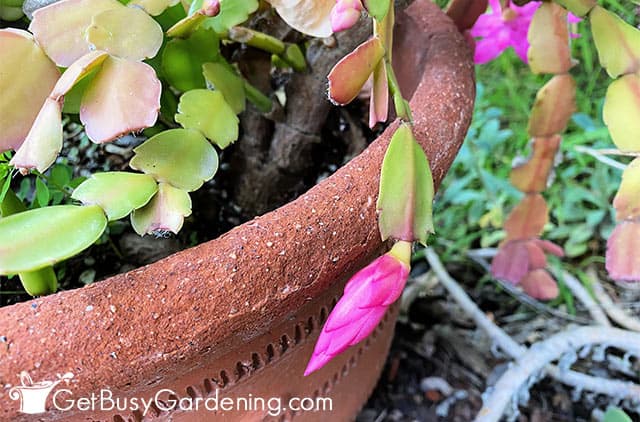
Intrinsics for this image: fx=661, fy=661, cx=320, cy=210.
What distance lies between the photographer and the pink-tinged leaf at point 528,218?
0.93 m

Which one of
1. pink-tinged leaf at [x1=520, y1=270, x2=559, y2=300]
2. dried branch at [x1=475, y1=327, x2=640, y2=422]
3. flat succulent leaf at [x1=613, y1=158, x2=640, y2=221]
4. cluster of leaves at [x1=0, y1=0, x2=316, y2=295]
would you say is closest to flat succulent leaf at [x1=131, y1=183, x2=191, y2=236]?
cluster of leaves at [x1=0, y1=0, x2=316, y2=295]

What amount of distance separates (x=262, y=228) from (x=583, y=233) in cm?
96

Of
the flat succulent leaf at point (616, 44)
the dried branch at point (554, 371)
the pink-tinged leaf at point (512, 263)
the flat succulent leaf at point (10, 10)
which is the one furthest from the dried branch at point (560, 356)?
the flat succulent leaf at point (10, 10)

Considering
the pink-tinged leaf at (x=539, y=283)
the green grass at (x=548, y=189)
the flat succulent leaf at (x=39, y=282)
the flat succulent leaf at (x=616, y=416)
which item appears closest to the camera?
the flat succulent leaf at (x=39, y=282)

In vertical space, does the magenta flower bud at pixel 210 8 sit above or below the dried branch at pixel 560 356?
above

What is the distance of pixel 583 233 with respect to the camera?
1.30m

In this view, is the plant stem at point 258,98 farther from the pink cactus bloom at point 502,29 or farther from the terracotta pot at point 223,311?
the pink cactus bloom at point 502,29

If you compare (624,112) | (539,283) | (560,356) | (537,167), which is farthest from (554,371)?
(624,112)

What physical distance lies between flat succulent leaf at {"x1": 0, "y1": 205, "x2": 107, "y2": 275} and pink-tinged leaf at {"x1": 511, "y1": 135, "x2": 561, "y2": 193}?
0.59 metres

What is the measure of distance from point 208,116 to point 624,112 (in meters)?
0.41

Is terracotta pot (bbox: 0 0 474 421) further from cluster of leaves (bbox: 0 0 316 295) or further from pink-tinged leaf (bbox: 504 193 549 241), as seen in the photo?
pink-tinged leaf (bbox: 504 193 549 241)

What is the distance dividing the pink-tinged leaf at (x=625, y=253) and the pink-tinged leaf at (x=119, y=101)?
0.47 metres

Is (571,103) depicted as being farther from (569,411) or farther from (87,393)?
(87,393)

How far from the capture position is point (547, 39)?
757 millimetres
